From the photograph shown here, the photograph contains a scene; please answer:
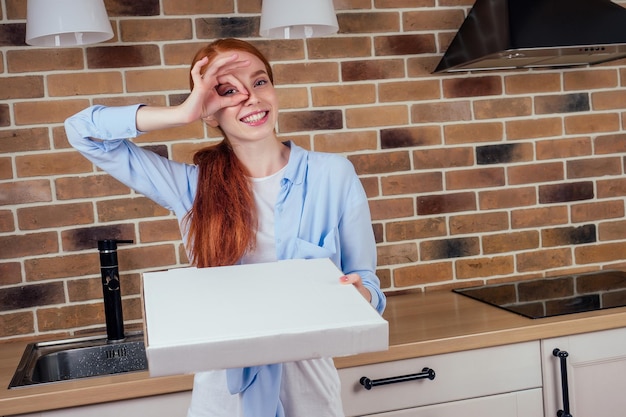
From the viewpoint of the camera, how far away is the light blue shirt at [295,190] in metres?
1.39

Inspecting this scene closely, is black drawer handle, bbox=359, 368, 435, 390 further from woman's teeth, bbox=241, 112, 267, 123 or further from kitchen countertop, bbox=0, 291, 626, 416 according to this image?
woman's teeth, bbox=241, 112, 267, 123

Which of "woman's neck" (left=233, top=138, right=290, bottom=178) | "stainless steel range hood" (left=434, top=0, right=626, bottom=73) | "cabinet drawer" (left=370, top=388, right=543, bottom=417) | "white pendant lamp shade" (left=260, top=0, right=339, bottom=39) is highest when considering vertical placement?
"white pendant lamp shade" (left=260, top=0, right=339, bottom=39)

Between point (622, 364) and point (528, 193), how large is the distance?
72cm

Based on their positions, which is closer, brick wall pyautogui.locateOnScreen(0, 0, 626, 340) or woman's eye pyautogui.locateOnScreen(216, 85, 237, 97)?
woman's eye pyautogui.locateOnScreen(216, 85, 237, 97)

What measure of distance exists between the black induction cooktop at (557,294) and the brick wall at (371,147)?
9 centimetres

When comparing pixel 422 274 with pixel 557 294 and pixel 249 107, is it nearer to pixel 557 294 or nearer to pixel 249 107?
pixel 557 294

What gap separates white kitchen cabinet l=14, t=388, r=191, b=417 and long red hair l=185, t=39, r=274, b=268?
0.40 metres

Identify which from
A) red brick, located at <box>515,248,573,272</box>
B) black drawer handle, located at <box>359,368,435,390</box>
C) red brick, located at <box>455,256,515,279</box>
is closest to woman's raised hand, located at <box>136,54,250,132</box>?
black drawer handle, located at <box>359,368,435,390</box>

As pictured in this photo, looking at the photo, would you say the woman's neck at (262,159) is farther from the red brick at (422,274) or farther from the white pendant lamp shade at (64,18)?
the red brick at (422,274)

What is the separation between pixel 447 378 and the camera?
1852 mm

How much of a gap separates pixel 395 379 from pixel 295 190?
64cm

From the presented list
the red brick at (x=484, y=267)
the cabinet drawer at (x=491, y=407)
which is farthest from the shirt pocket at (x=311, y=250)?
the red brick at (x=484, y=267)

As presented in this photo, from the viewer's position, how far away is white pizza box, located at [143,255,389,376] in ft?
2.89

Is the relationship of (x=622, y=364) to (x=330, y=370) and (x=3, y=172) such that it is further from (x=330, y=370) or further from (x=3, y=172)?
(x=3, y=172)
